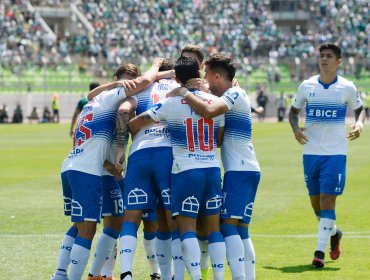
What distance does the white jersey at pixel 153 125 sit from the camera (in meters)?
9.52

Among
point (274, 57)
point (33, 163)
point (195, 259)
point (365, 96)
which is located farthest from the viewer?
point (274, 57)

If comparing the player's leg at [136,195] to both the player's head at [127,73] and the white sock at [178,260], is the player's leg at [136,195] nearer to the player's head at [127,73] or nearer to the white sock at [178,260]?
the white sock at [178,260]

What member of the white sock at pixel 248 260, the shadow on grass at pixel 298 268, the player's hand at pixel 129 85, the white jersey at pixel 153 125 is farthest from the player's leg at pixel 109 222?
the shadow on grass at pixel 298 268

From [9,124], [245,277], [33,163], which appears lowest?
[9,124]

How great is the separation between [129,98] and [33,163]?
16.8 m

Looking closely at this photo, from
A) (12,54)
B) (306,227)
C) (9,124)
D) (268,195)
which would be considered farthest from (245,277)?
(12,54)

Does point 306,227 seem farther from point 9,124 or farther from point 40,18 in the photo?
point 40,18

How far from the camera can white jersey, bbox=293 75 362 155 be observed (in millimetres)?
11648

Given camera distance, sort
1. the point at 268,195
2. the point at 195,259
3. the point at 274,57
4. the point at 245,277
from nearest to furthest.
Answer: the point at 195,259 < the point at 245,277 < the point at 268,195 < the point at 274,57

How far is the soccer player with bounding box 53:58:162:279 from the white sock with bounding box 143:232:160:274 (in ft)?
2.76

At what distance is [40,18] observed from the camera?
65.0 m

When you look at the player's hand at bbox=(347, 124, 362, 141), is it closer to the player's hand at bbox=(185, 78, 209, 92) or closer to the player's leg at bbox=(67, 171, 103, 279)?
the player's hand at bbox=(185, 78, 209, 92)

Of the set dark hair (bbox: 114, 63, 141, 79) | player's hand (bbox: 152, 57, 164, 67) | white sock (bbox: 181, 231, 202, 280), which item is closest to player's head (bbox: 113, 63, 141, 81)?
dark hair (bbox: 114, 63, 141, 79)

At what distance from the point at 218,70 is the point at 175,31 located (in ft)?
187
